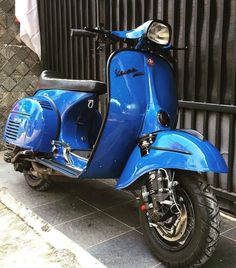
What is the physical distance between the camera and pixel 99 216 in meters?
3.44

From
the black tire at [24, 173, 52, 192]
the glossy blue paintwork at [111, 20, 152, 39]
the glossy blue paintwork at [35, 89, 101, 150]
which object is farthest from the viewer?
the black tire at [24, 173, 52, 192]

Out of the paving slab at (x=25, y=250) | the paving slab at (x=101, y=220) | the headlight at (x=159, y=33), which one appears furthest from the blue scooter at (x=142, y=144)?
the paving slab at (x=25, y=250)

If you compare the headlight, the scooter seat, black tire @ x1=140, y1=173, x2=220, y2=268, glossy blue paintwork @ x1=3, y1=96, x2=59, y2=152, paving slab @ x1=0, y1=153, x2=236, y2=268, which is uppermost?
the headlight


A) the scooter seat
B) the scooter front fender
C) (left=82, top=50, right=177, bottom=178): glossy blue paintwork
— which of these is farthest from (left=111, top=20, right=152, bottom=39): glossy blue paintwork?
the scooter front fender

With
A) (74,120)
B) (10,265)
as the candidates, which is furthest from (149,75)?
(10,265)

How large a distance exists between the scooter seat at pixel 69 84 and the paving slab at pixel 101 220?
1150mm

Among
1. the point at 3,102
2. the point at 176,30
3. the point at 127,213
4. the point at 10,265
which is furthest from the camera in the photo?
the point at 3,102

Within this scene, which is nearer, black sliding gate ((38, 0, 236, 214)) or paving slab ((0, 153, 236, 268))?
paving slab ((0, 153, 236, 268))

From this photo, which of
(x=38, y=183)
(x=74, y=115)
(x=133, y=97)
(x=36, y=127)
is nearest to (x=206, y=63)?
(x=133, y=97)

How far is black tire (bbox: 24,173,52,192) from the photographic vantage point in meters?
4.03

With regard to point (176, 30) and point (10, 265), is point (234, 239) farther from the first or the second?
point (176, 30)

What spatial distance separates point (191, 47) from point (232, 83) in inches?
24.5

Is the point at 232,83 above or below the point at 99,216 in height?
above

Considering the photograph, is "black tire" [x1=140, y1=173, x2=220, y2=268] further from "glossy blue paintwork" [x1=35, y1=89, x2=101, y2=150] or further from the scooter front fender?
"glossy blue paintwork" [x1=35, y1=89, x2=101, y2=150]
